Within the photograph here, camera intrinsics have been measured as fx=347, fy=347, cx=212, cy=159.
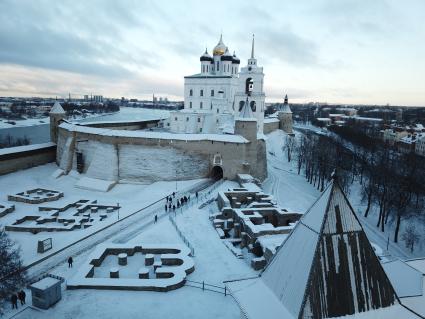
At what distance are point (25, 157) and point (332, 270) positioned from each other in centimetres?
2587

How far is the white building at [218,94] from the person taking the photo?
31.7 metres

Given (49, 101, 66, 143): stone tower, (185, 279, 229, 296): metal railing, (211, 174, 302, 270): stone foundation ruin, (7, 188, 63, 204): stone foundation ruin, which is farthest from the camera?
(49, 101, 66, 143): stone tower

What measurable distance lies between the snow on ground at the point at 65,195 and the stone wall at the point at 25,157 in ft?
1.68

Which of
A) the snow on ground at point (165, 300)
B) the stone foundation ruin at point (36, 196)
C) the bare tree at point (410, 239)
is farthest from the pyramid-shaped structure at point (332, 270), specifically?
the stone foundation ruin at point (36, 196)

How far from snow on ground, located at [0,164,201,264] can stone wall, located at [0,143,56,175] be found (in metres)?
0.51

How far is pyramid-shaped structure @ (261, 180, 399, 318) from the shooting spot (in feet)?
16.3

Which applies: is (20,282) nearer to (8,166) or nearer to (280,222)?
(280,222)

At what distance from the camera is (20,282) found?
29.8ft

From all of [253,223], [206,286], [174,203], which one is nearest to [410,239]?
[253,223]

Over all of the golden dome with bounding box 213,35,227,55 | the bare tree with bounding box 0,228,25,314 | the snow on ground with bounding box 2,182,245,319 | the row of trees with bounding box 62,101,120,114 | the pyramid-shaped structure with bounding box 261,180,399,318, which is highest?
the golden dome with bounding box 213,35,227,55

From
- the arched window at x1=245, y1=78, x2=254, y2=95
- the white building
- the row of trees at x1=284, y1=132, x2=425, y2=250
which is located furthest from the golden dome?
the row of trees at x1=284, y1=132, x2=425, y2=250

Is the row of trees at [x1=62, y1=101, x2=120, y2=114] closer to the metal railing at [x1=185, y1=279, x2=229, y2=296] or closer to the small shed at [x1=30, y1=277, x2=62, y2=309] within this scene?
the small shed at [x1=30, y1=277, x2=62, y2=309]

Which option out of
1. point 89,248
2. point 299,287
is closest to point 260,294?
point 299,287

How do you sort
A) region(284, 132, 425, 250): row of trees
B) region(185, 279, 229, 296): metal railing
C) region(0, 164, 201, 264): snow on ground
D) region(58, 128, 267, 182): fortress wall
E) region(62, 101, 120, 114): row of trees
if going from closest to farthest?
region(185, 279, 229, 296): metal railing → region(0, 164, 201, 264): snow on ground → region(284, 132, 425, 250): row of trees → region(58, 128, 267, 182): fortress wall → region(62, 101, 120, 114): row of trees
